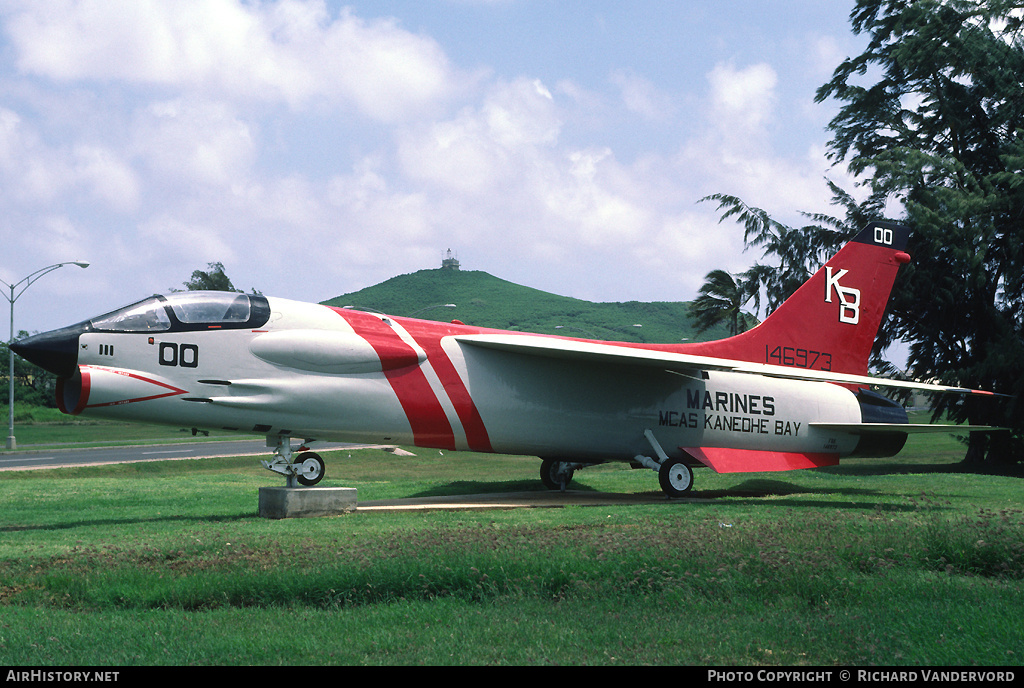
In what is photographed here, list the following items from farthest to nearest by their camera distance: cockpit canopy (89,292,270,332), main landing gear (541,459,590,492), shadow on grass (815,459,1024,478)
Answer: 1. shadow on grass (815,459,1024,478)
2. main landing gear (541,459,590,492)
3. cockpit canopy (89,292,270,332)

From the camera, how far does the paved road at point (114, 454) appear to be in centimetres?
3056

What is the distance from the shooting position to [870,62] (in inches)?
1334

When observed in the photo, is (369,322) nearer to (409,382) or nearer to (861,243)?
(409,382)

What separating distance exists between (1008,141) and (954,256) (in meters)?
6.76

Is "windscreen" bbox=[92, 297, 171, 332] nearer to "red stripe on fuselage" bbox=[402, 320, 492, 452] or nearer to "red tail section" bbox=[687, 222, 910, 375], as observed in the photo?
"red stripe on fuselage" bbox=[402, 320, 492, 452]

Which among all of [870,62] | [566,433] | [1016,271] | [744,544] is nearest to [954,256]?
[1016,271]

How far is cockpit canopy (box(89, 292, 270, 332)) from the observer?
13172mm

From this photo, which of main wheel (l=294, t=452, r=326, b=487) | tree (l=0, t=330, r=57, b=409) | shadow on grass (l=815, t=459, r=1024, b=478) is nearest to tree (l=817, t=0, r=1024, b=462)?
shadow on grass (l=815, t=459, r=1024, b=478)

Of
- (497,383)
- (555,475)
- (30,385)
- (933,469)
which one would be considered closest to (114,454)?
(555,475)

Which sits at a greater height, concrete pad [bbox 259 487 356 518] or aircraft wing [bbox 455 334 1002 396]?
aircraft wing [bbox 455 334 1002 396]

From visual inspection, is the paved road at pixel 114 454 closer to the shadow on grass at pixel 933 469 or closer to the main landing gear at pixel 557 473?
the main landing gear at pixel 557 473

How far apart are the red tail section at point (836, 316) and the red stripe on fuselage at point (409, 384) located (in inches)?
286

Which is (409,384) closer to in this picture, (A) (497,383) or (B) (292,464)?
(A) (497,383)

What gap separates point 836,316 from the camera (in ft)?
68.6
